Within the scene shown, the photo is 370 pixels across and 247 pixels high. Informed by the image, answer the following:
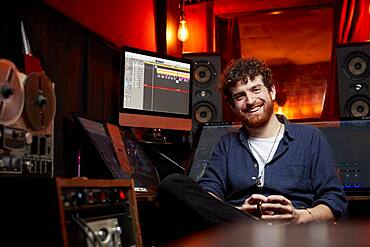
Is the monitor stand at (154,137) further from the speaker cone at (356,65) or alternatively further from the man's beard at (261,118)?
the speaker cone at (356,65)

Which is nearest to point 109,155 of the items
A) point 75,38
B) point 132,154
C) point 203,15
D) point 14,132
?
point 132,154

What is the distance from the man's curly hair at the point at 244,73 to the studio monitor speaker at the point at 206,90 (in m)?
0.78

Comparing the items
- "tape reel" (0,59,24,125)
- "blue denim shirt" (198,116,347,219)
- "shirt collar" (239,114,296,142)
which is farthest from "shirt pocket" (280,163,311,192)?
"tape reel" (0,59,24,125)

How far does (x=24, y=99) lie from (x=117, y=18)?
5.41 feet

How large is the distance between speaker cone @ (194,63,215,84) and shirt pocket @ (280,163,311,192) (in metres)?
1.17

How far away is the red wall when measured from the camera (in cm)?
235

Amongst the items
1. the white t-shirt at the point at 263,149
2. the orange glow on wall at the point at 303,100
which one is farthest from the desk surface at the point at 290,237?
the orange glow on wall at the point at 303,100

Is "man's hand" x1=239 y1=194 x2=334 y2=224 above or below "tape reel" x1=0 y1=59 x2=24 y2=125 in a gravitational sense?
below

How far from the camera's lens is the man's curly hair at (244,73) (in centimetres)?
218

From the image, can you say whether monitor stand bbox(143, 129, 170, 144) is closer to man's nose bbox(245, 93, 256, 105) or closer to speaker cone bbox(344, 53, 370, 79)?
man's nose bbox(245, 93, 256, 105)

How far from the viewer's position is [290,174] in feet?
6.69

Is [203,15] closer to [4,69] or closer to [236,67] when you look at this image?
[236,67]

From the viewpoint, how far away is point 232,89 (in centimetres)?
220

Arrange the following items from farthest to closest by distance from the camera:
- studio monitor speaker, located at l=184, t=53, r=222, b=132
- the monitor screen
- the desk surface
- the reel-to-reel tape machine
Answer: studio monitor speaker, located at l=184, t=53, r=222, b=132
the monitor screen
the reel-to-reel tape machine
the desk surface
